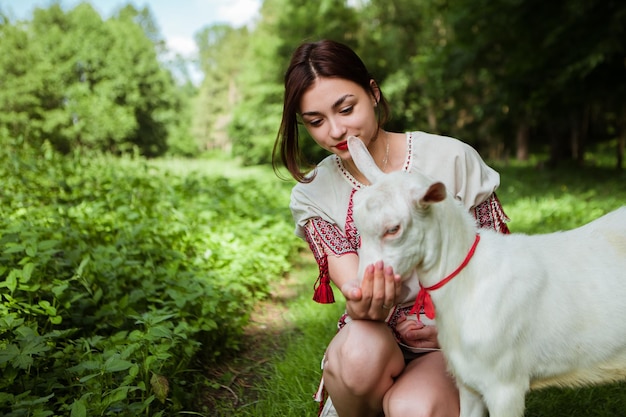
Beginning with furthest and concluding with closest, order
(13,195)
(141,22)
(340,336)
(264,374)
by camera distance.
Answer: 1. (141,22)
2. (13,195)
3. (264,374)
4. (340,336)

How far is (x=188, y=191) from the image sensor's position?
652 cm

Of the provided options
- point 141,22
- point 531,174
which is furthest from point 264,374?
point 141,22

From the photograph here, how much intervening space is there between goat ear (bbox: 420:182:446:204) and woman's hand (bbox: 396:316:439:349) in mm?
790

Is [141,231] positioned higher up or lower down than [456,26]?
lower down

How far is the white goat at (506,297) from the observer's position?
1.65 m

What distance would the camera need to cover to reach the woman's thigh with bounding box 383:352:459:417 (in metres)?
1.92

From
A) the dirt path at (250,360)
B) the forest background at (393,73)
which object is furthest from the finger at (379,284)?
the forest background at (393,73)

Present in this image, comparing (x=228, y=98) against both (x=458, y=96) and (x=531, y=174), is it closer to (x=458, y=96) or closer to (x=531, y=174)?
(x=458, y=96)

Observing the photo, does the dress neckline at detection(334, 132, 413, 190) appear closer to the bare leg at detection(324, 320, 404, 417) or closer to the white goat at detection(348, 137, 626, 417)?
the white goat at detection(348, 137, 626, 417)

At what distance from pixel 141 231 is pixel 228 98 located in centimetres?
4164

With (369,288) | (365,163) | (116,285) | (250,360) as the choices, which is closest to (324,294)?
(369,288)

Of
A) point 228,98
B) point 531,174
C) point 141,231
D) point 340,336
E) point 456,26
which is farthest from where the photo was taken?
point 228,98

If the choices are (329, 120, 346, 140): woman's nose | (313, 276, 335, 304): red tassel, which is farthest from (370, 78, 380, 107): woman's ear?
(313, 276, 335, 304): red tassel

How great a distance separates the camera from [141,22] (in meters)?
37.1
